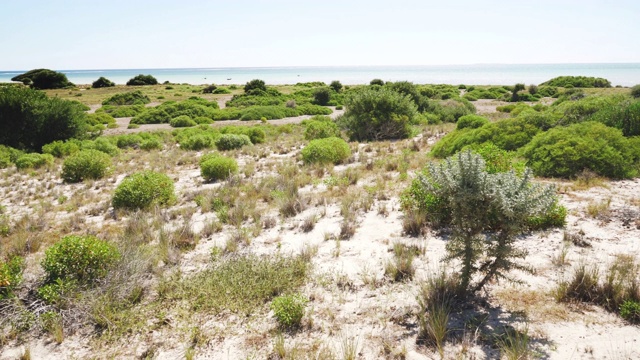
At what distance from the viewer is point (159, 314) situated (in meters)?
4.80

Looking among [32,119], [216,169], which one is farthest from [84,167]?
[32,119]

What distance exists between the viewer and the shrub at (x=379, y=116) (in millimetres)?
18688

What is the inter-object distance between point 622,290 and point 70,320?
6932 mm

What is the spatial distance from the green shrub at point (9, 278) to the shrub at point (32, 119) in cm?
1698

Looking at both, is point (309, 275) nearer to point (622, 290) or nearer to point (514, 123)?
point (622, 290)

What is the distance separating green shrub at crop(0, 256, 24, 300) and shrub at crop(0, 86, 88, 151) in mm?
16985

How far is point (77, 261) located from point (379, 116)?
15.6 m

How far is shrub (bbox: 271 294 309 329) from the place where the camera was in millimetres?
4469

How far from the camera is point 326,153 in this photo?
520 inches

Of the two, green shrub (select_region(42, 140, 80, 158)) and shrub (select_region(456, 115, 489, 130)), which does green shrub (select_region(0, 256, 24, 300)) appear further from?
shrub (select_region(456, 115, 489, 130))

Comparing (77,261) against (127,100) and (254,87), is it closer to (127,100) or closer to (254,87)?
(127,100)

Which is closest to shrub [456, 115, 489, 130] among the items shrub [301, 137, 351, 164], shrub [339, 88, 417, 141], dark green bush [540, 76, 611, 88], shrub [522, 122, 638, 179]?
shrub [339, 88, 417, 141]

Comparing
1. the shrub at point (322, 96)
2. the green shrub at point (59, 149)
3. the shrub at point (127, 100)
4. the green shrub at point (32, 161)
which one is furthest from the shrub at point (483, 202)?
the shrub at point (127, 100)

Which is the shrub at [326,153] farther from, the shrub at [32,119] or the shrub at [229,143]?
the shrub at [32,119]
